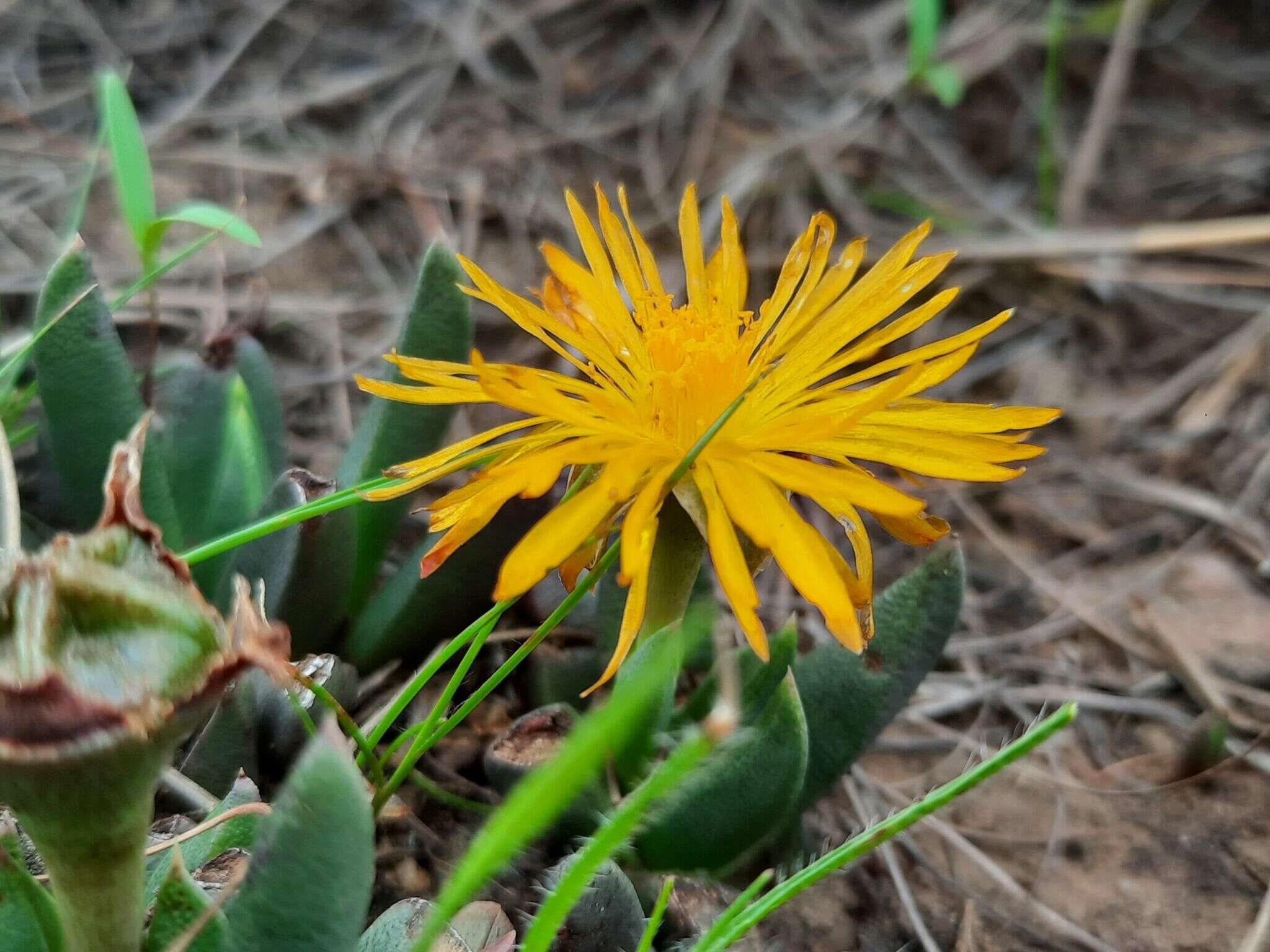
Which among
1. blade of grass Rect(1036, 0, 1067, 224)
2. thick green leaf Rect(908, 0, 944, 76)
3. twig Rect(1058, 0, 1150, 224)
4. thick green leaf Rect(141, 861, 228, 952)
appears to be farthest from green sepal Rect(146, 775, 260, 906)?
twig Rect(1058, 0, 1150, 224)

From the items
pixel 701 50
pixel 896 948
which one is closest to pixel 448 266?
pixel 896 948

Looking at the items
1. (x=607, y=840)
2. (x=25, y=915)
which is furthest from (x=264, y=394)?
(x=607, y=840)

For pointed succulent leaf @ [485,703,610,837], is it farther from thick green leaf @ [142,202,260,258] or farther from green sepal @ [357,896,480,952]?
thick green leaf @ [142,202,260,258]

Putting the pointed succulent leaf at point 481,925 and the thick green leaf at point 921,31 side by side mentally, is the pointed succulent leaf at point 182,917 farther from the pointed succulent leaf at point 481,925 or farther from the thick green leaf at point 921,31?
the thick green leaf at point 921,31

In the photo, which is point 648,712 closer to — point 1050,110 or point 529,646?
point 529,646

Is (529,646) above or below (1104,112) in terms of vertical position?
above

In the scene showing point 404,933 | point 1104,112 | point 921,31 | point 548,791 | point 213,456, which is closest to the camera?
point 548,791

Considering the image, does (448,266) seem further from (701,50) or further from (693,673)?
(701,50)
